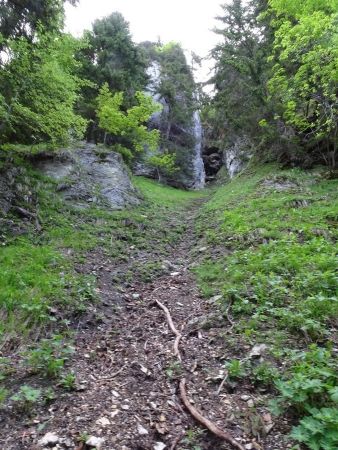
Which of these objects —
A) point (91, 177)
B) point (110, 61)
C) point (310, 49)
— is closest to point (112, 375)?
point (310, 49)

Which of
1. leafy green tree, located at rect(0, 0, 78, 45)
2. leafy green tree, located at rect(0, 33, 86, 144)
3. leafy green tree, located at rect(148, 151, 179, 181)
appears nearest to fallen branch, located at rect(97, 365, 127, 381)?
leafy green tree, located at rect(0, 33, 86, 144)

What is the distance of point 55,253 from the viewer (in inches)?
310

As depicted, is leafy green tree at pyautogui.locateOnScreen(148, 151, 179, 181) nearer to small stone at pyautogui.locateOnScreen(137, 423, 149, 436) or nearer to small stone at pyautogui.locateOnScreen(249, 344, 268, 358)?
small stone at pyautogui.locateOnScreen(249, 344, 268, 358)

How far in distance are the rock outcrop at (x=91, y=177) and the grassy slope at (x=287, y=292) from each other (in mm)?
4509

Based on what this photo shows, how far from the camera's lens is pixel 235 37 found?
1962 cm

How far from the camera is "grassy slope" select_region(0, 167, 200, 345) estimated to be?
539cm

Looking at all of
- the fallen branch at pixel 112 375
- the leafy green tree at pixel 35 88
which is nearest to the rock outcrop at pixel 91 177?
the leafy green tree at pixel 35 88

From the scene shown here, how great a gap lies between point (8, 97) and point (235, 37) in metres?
14.8

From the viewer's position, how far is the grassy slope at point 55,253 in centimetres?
539

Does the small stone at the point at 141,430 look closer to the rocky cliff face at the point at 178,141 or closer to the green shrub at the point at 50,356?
the green shrub at the point at 50,356

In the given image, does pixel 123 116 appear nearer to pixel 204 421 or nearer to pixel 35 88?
pixel 35 88

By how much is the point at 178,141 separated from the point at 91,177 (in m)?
22.4

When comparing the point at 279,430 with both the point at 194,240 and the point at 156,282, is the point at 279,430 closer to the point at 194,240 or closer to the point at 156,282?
the point at 156,282

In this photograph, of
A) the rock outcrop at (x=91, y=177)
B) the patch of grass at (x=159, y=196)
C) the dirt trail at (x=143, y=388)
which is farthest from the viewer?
the patch of grass at (x=159, y=196)
